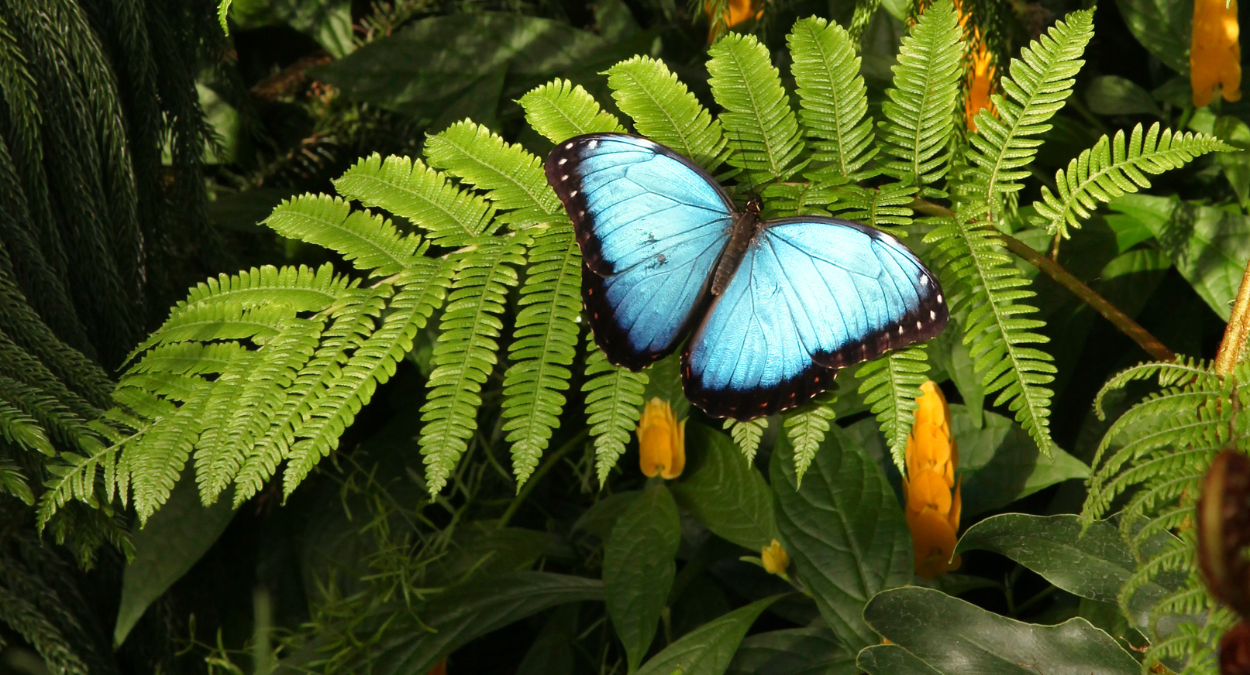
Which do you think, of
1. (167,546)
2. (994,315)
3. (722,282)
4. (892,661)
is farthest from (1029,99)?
(167,546)

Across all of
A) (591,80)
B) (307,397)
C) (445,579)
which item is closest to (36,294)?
(307,397)

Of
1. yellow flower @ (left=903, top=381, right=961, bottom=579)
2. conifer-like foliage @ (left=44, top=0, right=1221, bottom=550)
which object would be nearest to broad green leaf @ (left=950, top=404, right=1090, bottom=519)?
yellow flower @ (left=903, top=381, right=961, bottom=579)

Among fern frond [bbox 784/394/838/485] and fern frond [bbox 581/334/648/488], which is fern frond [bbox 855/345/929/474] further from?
fern frond [bbox 581/334/648/488]

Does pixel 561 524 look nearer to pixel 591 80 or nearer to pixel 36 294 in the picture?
pixel 591 80

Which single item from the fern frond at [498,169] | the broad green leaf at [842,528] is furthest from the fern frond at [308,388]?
the broad green leaf at [842,528]

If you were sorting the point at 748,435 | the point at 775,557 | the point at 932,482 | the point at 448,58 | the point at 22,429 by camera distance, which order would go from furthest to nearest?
the point at 448,58
the point at 775,557
the point at 932,482
the point at 748,435
the point at 22,429

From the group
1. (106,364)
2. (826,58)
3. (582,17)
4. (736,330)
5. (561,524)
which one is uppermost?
(582,17)

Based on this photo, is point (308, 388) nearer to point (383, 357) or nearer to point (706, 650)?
point (383, 357)
